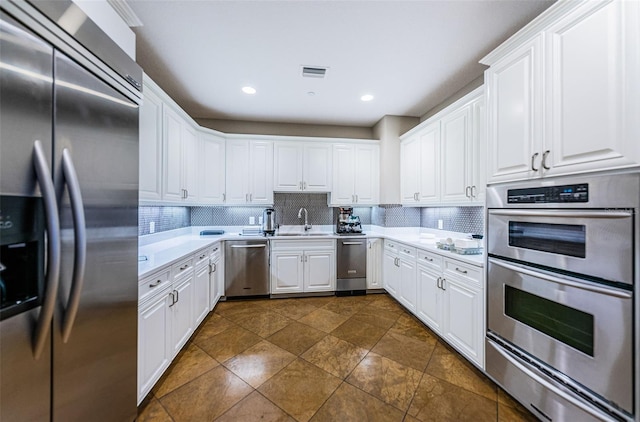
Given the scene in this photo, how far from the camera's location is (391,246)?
3.54 meters

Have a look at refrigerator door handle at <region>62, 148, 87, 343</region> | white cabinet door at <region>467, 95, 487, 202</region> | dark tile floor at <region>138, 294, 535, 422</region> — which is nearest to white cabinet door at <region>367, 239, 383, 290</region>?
dark tile floor at <region>138, 294, 535, 422</region>

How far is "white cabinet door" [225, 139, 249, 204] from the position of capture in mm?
3793

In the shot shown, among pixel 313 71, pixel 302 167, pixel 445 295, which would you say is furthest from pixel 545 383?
pixel 302 167

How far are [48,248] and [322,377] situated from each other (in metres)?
1.87

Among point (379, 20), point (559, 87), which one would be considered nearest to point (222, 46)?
point (379, 20)

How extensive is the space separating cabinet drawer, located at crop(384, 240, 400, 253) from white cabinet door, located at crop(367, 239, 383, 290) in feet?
0.44

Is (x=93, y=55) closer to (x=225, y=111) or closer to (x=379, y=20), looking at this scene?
(x=379, y=20)

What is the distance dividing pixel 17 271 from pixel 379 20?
95.2 inches

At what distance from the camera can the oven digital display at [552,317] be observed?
129cm

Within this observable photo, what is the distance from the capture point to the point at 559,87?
1.39 m

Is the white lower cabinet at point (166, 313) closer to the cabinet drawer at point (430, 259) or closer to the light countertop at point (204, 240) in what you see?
the light countertop at point (204, 240)

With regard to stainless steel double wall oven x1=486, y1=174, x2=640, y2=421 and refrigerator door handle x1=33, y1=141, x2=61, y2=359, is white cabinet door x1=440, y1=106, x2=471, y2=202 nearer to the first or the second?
stainless steel double wall oven x1=486, y1=174, x2=640, y2=421

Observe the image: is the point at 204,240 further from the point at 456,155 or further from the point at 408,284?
the point at 456,155

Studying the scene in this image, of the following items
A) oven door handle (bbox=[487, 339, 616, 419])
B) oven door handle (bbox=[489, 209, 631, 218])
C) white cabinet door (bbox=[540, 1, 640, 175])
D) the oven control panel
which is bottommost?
oven door handle (bbox=[487, 339, 616, 419])
